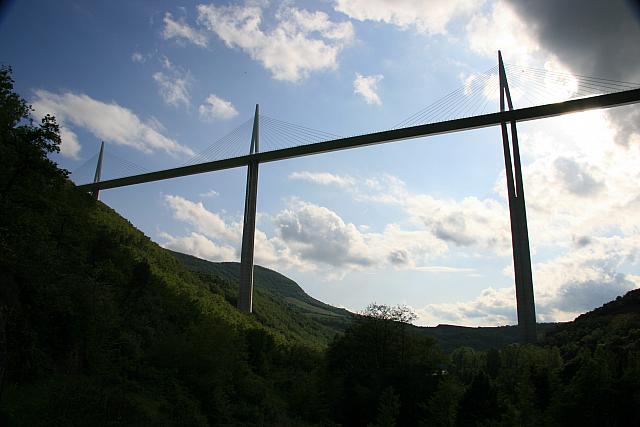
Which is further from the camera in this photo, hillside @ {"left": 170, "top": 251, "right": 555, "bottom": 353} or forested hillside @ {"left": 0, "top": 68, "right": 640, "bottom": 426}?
hillside @ {"left": 170, "top": 251, "right": 555, "bottom": 353}

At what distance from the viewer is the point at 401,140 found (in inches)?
1687

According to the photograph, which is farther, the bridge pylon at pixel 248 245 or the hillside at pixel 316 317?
the hillside at pixel 316 317

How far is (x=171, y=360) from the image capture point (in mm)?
25266

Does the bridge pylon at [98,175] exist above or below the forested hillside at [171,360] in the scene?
above

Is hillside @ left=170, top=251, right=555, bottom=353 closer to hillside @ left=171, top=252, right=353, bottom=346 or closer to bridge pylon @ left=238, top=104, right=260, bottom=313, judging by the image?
hillside @ left=171, top=252, right=353, bottom=346

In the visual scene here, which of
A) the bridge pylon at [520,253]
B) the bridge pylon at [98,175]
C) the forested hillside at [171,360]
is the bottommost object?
the forested hillside at [171,360]

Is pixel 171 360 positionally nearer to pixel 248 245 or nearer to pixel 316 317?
pixel 248 245

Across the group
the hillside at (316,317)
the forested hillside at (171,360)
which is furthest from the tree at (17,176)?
the hillside at (316,317)

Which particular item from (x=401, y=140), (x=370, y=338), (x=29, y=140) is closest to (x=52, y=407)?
(x=29, y=140)

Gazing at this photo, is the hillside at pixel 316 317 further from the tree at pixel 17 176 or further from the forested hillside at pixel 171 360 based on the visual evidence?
the tree at pixel 17 176

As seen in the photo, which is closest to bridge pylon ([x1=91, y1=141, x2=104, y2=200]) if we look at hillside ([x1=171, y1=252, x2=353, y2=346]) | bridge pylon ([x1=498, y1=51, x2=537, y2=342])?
hillside ([x1=171, y1=252, x2=353, y2=346])

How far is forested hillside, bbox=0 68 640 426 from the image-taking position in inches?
623

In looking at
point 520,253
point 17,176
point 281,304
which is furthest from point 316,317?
point 17,176

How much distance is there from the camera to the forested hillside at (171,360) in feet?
52.0
